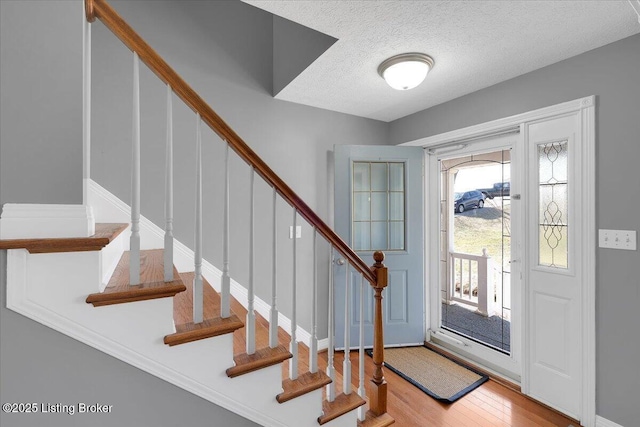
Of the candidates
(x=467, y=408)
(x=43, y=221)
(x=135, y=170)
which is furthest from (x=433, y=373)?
(x=43, y=221)

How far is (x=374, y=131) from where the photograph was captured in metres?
3.29

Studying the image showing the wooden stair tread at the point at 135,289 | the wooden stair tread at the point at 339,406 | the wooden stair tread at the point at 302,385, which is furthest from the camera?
the wooden stair tread at the point at 339,406

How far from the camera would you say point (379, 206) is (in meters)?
3.01

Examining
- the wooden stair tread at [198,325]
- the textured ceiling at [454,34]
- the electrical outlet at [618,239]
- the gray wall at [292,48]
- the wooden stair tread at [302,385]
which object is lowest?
the wooden stair tread at [302,385]

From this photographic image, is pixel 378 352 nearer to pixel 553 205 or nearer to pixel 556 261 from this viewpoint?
pixel 556 261

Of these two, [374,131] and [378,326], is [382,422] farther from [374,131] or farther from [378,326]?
[374,131]

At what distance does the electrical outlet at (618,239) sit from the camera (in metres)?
1.69

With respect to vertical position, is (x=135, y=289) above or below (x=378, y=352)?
above

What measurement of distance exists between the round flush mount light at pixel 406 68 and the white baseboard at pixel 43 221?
188 centimetres

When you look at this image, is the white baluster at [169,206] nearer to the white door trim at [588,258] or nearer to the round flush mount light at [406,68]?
the round flush mount light at [406,68]

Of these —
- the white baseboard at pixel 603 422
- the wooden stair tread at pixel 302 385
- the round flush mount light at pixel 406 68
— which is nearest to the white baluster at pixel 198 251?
the wooden stair tread at pixel 302 385

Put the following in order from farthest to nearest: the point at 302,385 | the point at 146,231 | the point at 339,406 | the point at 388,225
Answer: the point at 388,225 < the point at 146,231 < the point at 339,406 < the point at 302,385

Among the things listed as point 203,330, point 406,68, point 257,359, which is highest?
point 406,68

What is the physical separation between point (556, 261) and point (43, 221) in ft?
9.21
